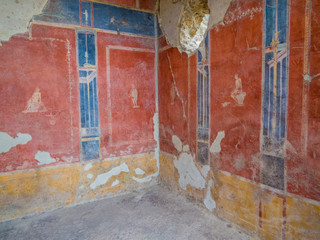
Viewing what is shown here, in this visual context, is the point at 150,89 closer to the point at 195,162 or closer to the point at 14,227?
the point at 195,162

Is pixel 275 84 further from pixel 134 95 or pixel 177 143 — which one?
pixel 134 95

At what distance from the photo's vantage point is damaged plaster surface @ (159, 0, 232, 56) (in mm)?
2217

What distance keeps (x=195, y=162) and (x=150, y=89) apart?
129 cm

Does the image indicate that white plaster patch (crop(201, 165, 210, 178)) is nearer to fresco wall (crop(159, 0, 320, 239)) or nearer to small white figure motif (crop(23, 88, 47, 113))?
fresco wall (crop(159, 0, 320, 239))

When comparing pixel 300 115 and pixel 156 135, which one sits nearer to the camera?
pixel 300 115

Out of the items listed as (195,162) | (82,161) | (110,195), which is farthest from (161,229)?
(82,161)

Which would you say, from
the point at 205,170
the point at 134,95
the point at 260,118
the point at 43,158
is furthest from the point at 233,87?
the point at 43,158

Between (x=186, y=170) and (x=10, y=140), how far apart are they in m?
2.12

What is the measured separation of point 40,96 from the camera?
255 centimetres

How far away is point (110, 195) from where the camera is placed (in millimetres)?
3033

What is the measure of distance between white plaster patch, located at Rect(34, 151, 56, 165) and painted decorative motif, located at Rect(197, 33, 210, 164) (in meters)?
1.82

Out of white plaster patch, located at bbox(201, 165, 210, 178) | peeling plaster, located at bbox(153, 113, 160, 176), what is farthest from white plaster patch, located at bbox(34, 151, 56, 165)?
white plaster patch, located at bbox(201, 165, 210, 178)

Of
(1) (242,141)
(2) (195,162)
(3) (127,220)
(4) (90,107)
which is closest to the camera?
(1) (242,141)

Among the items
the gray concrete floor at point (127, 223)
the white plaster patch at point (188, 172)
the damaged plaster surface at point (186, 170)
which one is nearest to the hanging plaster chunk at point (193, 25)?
the damaged plaster surface at point (186, 170)
